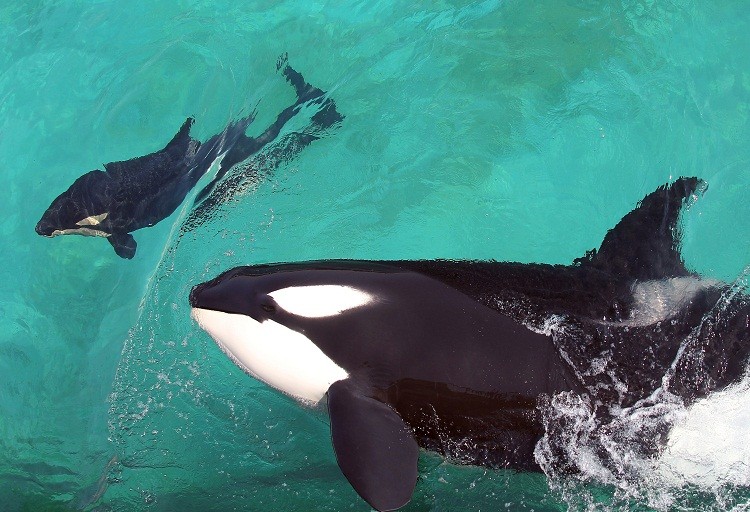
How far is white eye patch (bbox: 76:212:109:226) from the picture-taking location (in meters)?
7.06

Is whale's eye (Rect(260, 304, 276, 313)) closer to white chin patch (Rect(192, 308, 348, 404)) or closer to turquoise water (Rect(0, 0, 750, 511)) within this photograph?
white chin patch (Rect(192, 308, 348, 404))

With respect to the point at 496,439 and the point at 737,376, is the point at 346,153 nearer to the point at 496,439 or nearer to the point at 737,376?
the point at 496,439

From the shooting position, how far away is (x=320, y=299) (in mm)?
4352

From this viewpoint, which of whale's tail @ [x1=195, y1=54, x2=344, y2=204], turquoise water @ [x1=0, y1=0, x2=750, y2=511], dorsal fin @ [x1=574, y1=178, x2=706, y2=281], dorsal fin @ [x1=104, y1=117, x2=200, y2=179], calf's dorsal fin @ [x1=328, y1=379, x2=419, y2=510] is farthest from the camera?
dorsal fin @ [x1=104, y1=117, x2=200, y2=179]

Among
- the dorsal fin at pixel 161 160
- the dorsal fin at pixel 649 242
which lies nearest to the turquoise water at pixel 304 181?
the dorsal fin at pixel 161 160

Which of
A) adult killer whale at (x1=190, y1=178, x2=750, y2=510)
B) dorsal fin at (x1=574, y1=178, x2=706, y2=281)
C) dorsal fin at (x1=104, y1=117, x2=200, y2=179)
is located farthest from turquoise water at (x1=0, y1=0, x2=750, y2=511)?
dorsal fin at (x1=574, y1=178, x2=706, y2=281)

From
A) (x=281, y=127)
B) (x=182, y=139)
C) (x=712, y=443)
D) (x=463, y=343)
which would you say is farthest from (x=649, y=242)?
(x=182, y=139)

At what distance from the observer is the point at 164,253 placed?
6.86 metres

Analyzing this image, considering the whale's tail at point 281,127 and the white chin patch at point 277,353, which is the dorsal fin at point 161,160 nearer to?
the whale's tail at point 281,127

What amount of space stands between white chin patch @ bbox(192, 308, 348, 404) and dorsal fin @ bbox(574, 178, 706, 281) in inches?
79.3

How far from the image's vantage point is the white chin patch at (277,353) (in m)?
4.48

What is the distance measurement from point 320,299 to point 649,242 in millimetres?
2505

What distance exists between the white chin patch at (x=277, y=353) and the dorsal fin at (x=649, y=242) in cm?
201

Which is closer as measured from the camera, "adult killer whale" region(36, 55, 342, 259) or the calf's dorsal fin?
the calf's dorsal fin
